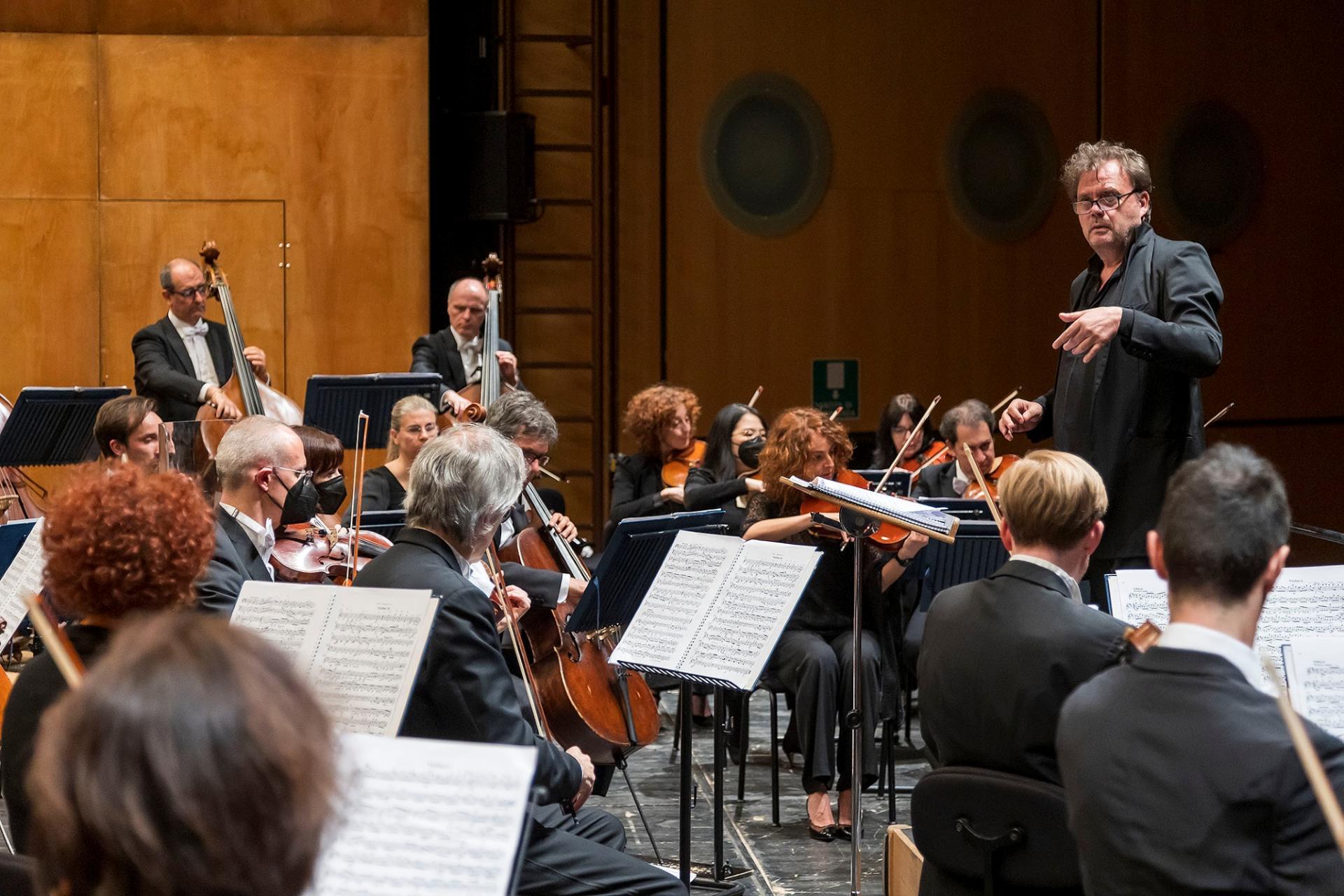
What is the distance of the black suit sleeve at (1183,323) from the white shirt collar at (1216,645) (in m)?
1.38

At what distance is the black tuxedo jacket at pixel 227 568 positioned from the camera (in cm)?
308

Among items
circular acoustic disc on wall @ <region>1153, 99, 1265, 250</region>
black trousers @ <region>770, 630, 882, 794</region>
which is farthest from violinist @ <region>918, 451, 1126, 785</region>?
circular acoustic disc on wall @ <region>1153, 99, 1265, 250</region>

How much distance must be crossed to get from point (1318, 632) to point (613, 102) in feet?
19.9

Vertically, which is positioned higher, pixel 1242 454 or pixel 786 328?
pixel 786 328

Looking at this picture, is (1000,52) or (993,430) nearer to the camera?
→ (993,430)

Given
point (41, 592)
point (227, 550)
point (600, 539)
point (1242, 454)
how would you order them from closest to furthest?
point (1242, 454), point (227, 550), point (41, 592), point (600, 539)

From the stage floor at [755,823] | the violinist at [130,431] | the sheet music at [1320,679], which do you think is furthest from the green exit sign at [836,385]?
the sheet music at [1320,679]

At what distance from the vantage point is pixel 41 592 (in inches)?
145

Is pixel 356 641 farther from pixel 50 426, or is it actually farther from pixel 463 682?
pixel 50 426

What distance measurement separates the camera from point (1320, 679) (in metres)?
2.19

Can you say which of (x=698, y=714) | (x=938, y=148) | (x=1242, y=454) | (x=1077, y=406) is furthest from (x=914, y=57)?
(x=1242, y=454)

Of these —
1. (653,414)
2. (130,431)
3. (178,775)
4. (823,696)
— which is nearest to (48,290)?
(130,431)

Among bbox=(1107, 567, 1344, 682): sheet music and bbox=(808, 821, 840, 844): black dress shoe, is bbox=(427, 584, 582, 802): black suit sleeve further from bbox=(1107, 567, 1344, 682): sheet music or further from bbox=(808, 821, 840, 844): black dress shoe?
bbox=(808, 821, 840, 844): black dress shoe

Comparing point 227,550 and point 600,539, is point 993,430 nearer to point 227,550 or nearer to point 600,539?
point 600,539
